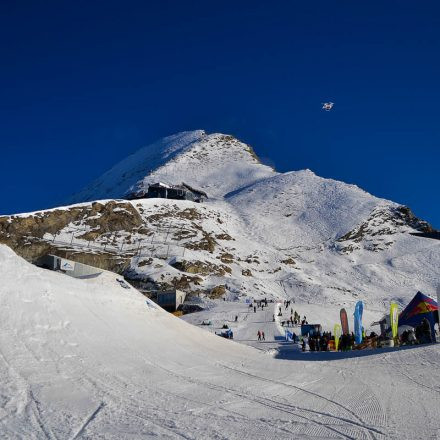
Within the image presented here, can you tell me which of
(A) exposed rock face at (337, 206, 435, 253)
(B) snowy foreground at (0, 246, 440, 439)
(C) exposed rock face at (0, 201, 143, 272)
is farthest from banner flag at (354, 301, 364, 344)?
(A) exposed rock face at (337, 206, 435, 253)

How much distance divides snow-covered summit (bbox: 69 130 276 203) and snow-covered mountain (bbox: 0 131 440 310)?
1326 cm

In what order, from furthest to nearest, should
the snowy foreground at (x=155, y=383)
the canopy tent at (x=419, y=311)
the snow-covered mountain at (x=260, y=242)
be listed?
the snow-covered mountain at (x=260, y=242) < the canopy tent at (x=419, y=311) < the snowy foreground at (x=155, y=383)

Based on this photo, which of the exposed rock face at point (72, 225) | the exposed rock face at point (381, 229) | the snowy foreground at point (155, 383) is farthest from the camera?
the exposed rock face at point (381, 229)

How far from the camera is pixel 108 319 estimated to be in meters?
15.9

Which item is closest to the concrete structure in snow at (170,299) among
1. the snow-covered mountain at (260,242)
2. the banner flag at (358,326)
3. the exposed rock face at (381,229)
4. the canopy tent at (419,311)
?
the snow-covered mountain at (260,242)

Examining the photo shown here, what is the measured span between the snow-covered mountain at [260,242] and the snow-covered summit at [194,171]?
1326cm

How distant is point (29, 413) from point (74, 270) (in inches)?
1063

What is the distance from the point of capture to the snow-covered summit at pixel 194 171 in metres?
151

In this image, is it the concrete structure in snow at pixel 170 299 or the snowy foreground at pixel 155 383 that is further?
the concrete structure in snow at pixel 170 299

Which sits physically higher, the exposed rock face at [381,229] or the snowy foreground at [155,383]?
the exposed rock face at [381,229]

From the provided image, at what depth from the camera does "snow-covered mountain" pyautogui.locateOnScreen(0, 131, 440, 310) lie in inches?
2552

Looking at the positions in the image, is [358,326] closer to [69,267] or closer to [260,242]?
[69,267]

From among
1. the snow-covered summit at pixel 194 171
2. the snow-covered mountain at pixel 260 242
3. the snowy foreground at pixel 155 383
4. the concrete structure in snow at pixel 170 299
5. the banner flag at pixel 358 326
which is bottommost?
the snowy foreground at pixel 155 383

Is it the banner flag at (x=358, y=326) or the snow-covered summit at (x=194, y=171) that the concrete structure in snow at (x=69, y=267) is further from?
the snow-covered summit at (x=194, y=171)
